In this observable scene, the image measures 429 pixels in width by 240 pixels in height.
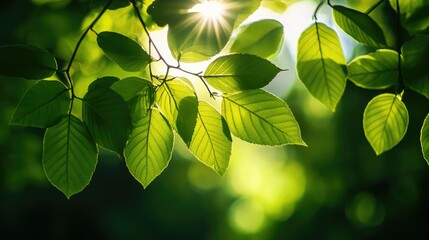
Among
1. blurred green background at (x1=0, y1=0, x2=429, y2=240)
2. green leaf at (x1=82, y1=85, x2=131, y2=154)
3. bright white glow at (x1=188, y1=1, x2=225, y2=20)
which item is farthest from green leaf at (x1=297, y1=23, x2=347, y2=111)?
blurred green background at (x1=0, y1=0, x2=429, y2=240)

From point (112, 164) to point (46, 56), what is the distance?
32.5 feet

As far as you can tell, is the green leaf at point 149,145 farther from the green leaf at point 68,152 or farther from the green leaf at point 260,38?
the green leaf at point 260,38

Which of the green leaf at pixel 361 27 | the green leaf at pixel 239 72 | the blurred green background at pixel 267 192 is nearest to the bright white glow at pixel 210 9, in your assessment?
the green leaf at pixel 239 72

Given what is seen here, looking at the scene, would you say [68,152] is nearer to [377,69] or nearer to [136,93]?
[136,93]

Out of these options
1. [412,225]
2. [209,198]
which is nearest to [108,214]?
[209,198]

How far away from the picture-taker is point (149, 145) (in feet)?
2.70

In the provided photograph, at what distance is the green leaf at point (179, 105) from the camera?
80cm

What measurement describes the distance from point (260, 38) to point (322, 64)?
165 millimetres

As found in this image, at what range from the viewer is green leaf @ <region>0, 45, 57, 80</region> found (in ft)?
2.46

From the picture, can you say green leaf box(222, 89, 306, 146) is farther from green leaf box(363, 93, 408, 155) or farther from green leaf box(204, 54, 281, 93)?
green leaf box(363, 93, 408, 155)

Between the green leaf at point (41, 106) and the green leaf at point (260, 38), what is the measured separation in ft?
1.32

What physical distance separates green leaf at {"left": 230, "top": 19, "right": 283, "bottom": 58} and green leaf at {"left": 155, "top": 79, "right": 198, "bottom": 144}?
0.77ft

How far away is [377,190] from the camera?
29.6 feet

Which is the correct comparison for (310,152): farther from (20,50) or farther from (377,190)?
(20,50)
